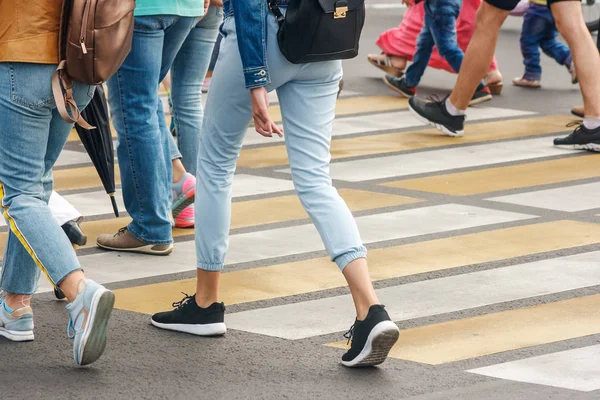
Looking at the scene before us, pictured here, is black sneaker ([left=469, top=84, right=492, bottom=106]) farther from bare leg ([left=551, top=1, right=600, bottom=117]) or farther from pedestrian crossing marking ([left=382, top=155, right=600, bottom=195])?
pedestrian crossing marking ([left=382, top=155, right=600, bottom=195])

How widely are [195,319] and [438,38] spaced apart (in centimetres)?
702

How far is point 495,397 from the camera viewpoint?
4.35 metres

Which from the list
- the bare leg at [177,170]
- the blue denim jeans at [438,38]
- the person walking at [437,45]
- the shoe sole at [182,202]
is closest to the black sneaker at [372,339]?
the shoe sole at [182,202]

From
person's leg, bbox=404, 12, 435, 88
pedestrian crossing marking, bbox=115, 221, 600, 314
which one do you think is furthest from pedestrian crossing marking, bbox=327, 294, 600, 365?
person's leg, bbox=404, 12, 435, 88

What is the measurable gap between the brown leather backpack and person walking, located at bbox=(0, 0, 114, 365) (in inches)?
2.1

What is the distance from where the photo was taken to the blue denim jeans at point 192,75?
691cm

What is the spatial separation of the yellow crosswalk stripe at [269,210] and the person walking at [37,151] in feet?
6.47

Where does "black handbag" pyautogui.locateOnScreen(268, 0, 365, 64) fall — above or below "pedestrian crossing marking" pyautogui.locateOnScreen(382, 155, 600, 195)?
above

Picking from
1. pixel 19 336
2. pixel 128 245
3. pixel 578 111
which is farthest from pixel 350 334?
pixel 578 111

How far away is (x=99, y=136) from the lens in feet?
19.8

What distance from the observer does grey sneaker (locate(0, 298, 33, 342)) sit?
511 centimetres

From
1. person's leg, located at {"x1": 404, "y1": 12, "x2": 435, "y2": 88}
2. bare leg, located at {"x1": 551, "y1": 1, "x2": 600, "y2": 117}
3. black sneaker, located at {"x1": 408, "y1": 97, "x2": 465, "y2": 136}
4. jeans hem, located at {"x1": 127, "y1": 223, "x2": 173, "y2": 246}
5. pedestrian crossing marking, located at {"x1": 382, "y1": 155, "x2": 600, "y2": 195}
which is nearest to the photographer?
jeans hem, located at {"x1": 127, "y1": 223, "x2": 173, "y2": 246}

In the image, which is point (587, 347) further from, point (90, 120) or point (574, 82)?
point (574, 82)

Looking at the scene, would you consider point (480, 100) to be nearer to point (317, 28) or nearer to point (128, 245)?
point (128, 245)
